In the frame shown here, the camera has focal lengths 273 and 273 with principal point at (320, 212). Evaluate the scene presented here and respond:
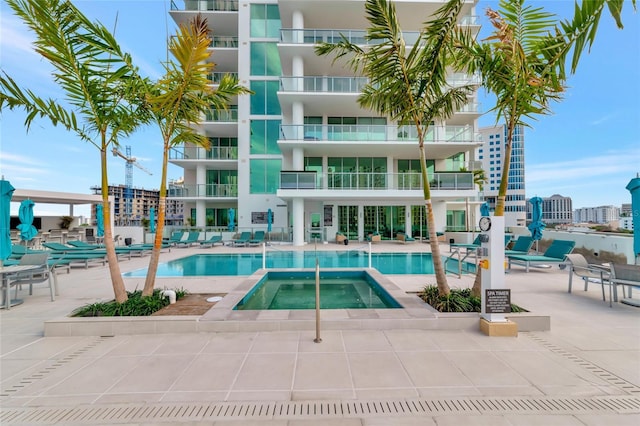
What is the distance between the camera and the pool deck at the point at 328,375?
2.57 metres

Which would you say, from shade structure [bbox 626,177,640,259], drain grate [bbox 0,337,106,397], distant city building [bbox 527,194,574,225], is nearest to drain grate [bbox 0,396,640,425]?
drain grate [bbox 0,337,106,397]

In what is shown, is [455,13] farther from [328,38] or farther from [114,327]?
[328,38]

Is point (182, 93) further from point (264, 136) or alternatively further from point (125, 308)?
point (264, 136)

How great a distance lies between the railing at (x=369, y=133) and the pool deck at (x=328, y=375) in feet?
44.3

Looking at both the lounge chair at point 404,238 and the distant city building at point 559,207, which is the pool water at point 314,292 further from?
the distant city building at point 559,207

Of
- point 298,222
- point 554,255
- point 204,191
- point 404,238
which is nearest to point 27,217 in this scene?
point 298,222

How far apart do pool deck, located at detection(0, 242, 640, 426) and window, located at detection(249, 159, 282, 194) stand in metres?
17.4

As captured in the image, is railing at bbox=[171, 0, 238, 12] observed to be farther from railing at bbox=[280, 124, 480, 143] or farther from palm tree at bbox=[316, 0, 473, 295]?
palm tree at bbox=[316, 0, 473, 295]

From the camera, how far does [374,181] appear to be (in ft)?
54.4

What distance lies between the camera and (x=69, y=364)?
3.48 meters

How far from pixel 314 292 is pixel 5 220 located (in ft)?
23.1

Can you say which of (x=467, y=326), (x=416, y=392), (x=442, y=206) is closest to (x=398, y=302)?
(x=467, y=326)

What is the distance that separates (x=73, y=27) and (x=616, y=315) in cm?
1063

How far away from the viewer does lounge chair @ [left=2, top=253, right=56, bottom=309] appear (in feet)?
18.9
